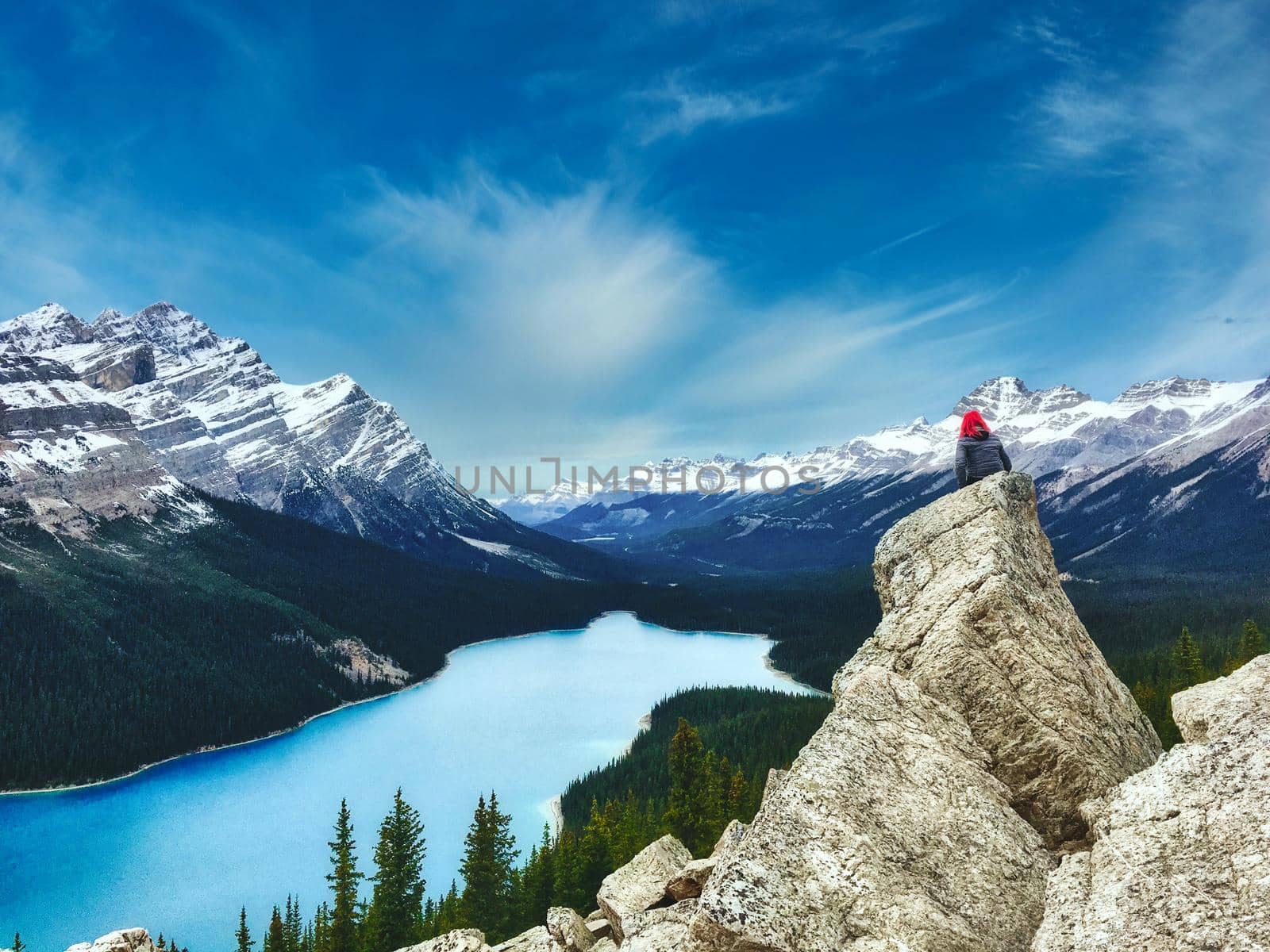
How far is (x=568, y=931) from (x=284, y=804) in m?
93.7

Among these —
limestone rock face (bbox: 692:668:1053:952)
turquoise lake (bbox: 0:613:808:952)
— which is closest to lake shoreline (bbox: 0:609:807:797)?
turquoise lake (bbox: 0:613:808:952)

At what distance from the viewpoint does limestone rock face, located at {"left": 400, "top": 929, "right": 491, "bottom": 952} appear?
1327cm

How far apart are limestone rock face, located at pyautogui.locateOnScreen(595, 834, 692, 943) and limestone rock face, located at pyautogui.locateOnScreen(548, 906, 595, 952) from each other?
2.80 feet

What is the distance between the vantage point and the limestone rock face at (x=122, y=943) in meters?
10.1

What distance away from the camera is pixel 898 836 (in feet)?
27.7

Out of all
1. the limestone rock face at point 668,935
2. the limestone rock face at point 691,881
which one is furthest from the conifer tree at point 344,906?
the limestone rock face at point 668,935

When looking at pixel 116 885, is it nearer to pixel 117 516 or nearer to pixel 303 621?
pixel 303 621

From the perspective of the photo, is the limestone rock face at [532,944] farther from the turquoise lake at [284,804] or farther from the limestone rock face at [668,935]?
the turquoise lake at [284,804]

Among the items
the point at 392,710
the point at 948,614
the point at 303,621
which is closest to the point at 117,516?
the point at 303,621

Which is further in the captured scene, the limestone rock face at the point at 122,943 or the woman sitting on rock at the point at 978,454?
the woman sitting on rock at the point at 978,454

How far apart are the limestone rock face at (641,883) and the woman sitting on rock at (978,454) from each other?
40.3ft

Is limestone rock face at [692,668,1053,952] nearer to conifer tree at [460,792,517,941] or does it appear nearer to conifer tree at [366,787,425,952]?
conifer tree at [460,792,517,941]

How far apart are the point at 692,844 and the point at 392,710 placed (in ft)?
373

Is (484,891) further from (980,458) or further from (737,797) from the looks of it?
(980,458)
